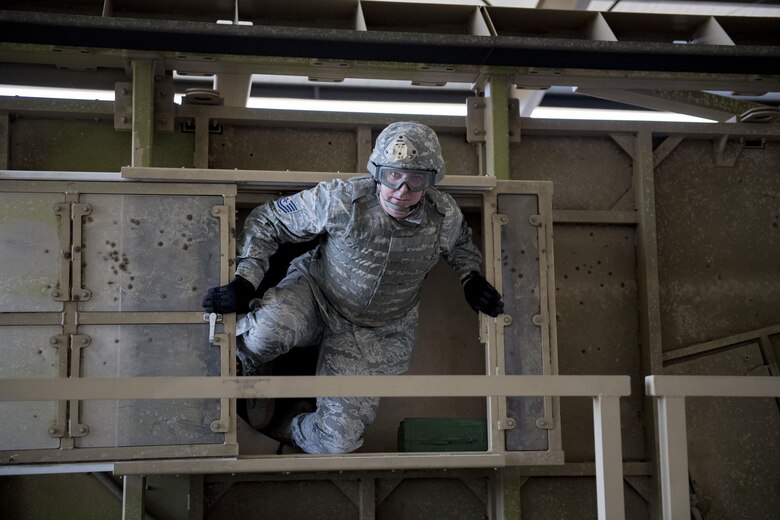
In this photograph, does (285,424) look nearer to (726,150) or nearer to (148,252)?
(148,252)

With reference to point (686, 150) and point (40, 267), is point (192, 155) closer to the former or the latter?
point (40, 267)

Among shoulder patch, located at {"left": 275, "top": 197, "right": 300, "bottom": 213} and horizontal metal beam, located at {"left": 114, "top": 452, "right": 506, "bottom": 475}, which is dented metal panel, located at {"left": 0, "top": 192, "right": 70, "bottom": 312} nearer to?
horizontal metal beam, located at {"left": 114, "top": 452, "right": 506, "bottom": 475}

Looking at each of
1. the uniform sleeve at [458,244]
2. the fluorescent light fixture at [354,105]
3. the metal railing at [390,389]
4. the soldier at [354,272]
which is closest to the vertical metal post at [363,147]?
the soldier at [354,272]

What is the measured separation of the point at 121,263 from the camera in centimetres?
452

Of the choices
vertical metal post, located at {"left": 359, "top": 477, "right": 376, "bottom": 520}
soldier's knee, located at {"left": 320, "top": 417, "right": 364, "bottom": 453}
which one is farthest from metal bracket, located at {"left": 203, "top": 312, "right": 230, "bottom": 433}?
vertical metal post, located at {"left": 359, "top": 477, "right": 376, "bottom": 520}

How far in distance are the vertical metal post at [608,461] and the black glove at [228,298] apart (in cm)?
192

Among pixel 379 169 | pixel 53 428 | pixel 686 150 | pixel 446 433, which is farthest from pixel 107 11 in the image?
pixel 686 150

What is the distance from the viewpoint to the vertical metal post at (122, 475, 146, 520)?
479cm

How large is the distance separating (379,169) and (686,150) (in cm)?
234

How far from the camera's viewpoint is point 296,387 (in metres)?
2.96

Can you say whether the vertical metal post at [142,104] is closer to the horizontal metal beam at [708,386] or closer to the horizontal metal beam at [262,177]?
the horizontal metal beam at [262,177]

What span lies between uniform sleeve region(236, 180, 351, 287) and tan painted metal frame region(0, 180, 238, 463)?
0.09m

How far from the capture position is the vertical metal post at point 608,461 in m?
3.07

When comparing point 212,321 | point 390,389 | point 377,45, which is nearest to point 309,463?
point 212,321
